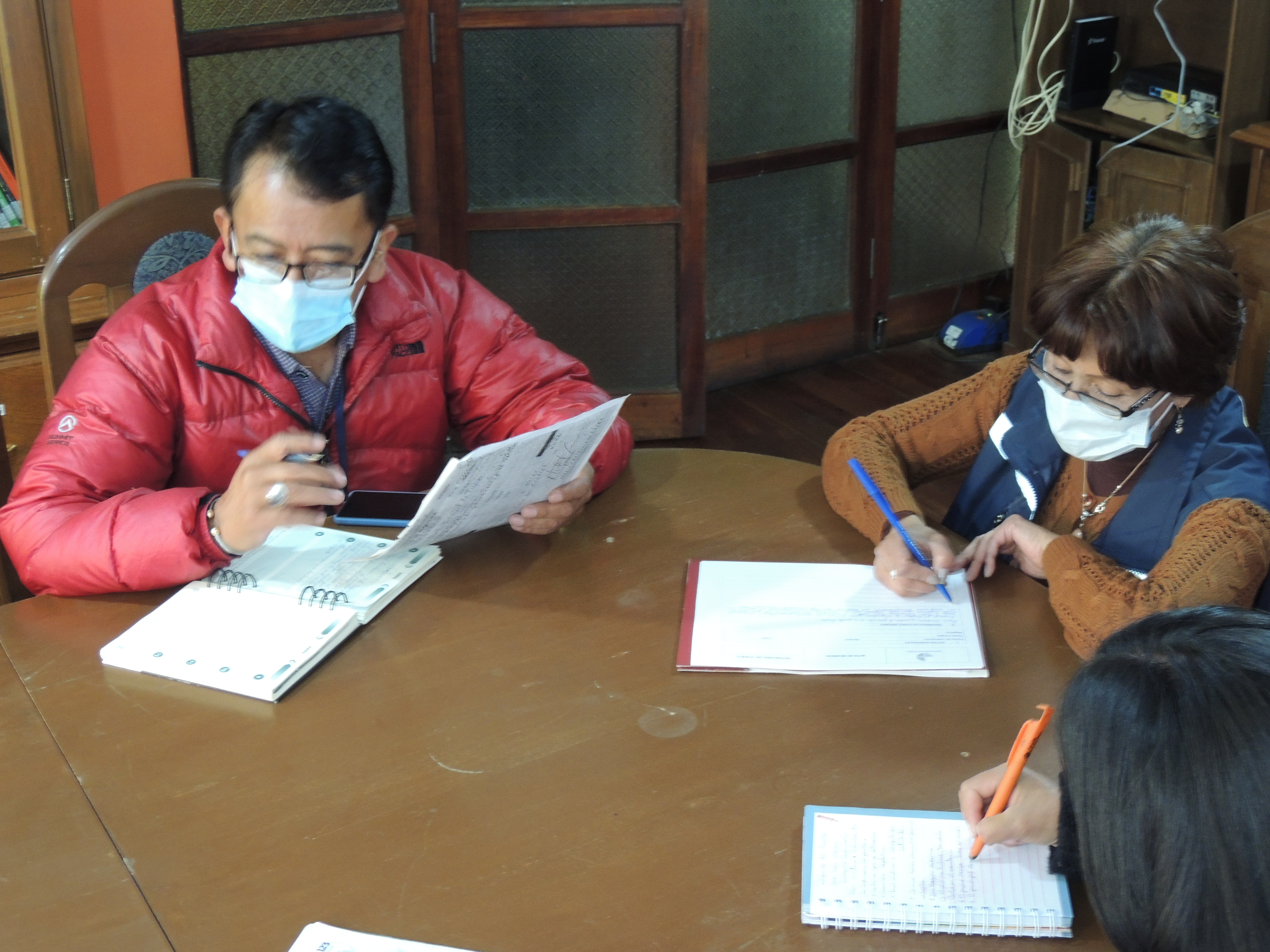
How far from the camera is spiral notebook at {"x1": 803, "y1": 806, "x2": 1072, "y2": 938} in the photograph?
976mm

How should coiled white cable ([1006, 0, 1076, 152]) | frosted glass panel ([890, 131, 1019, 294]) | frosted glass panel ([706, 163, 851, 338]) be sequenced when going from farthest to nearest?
frosted glass panel ([890, 131, 1019, 294]), frosted glass panel ([706, 163, 851, 338]), coiled white cable ([1006, 0, 1076, 152])

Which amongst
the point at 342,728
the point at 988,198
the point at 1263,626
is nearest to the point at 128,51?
the point at 342,728

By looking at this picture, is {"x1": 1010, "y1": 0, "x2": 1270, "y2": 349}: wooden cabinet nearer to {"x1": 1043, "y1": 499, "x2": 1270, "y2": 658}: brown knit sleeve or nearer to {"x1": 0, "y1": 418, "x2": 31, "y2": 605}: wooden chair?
{"x1": 1043, "y1": 499, "x2": 1270, "y2": 658}: brown knit sleeve

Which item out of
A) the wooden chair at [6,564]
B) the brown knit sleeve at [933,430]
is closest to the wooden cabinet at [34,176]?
the wooden chair at [6,564]

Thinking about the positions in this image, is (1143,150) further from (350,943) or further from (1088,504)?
(350,943)

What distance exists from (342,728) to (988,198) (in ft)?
11.1

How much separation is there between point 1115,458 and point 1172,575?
26 centimetres

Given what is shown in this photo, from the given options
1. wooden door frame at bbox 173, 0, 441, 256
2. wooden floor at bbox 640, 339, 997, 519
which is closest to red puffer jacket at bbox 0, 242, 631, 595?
wooden door frame at bbox 173, 0, 441, 256

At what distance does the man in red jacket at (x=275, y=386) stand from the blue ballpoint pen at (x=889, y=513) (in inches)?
12.2

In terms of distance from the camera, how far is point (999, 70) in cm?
391

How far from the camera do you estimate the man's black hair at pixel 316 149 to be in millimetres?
1521

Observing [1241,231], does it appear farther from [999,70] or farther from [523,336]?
[999,70]

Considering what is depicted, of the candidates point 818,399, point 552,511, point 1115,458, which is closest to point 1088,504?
point 1115,458

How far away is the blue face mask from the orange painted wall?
1012 millimetres
